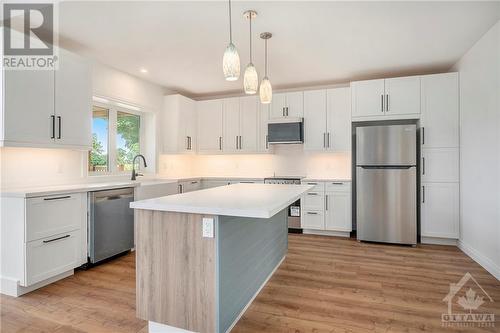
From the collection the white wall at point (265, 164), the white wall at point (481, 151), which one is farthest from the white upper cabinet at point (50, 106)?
the white wall at point (481, 151)

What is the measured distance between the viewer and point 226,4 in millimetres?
2494

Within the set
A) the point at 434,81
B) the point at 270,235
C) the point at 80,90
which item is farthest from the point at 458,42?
the point at 80,90

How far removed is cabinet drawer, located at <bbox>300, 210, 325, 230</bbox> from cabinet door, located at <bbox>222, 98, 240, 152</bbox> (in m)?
1.72

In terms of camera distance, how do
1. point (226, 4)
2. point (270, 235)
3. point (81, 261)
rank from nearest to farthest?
point (226, 4), point (270, 235), point (81, 261)

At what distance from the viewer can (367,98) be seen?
440 centimetres

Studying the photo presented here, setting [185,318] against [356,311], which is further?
[356,311]

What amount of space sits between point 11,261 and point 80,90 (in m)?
1.87

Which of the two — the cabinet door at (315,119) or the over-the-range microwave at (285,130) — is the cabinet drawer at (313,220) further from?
the over-the-range microwave at (285,130)

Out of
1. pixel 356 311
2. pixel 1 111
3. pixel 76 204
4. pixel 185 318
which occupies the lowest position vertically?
pixel 356 311

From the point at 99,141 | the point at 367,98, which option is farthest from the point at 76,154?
the point at 367,98

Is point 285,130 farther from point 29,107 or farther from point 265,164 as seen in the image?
point 29,107

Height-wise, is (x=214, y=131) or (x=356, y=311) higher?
(x=214, y=131)

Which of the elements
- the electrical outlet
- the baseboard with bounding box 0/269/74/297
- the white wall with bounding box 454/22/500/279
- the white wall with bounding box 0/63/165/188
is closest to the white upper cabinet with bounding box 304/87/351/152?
the white wall with bounding box 454/22/500/279

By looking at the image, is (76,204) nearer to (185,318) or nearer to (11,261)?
(11,261)
